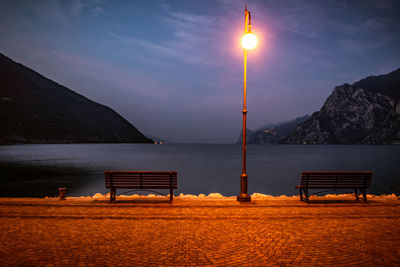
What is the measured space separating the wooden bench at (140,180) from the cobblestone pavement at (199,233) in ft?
2.31

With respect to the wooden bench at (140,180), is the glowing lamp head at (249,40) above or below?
above

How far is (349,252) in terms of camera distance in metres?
5.13

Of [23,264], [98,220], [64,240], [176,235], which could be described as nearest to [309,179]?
[176,235]

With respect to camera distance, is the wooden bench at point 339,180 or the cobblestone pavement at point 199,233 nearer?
the cobblestone pavement at point 199,233

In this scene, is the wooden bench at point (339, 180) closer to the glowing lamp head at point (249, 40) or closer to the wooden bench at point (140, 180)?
the wooden bench at point (140, 180)

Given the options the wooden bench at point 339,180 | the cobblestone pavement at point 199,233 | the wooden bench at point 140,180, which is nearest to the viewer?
the cobblestone pavement at point 199,233

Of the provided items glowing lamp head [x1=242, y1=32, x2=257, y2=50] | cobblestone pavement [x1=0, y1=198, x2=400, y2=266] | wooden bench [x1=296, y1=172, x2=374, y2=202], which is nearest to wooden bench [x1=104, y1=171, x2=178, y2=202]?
cobblestone pavement [x1=0, y1=198, x2=400, y2=266]

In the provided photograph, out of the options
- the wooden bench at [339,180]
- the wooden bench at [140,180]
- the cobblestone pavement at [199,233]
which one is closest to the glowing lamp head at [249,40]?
the wooden bench at [339,180]

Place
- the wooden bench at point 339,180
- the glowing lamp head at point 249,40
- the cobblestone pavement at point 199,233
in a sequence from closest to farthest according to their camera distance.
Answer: the cobblestone pavement at point 199,233 → the wooden bench at point 339,180 → the glowing lamp head at point 249,40

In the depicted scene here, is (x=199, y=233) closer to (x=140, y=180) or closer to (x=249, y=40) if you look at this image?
(x=140, y=180)

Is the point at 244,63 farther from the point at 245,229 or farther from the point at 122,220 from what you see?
the point at 122,220

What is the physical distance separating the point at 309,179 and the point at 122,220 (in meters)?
7.09

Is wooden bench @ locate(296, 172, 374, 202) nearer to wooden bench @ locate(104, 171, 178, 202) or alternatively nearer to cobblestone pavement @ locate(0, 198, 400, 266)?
cobblestone pavement @ locate(0, 198, 400, 266)

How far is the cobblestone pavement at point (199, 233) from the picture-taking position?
4828 mm
